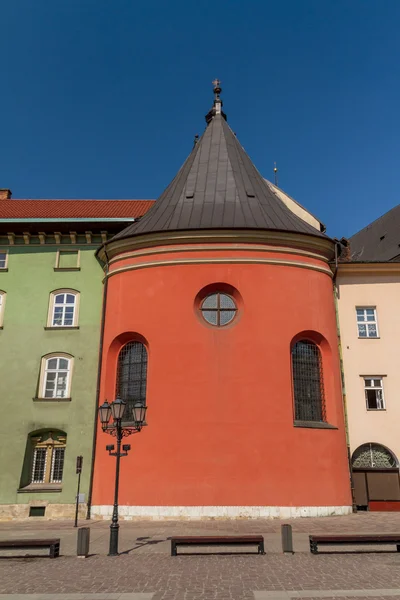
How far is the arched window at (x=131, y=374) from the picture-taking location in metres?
17.7

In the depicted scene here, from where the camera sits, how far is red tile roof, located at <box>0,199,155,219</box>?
2284 cm

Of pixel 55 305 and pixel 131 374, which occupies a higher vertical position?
pixel 55 305

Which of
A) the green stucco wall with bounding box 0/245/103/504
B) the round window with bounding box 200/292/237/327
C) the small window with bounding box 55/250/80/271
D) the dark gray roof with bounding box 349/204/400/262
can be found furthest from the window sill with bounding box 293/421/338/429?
the dark gray roof with bounding box 349/204/400/262

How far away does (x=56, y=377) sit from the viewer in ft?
63.4

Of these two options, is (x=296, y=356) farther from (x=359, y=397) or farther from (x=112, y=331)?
(x=112, y=331)

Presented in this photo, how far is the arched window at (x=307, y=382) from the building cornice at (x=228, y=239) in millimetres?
3630

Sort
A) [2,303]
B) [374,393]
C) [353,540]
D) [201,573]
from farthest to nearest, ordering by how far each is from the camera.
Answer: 1. [2,303]
2. [374,393]
3. [353,540]
4. [201,573]

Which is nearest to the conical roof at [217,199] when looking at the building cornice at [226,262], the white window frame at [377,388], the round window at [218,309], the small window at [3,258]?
the building cornice at [226,262]

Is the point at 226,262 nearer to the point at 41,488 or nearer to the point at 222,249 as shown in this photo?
the point at 222,249

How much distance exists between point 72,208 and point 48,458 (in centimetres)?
1203

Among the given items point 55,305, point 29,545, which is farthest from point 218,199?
point 29,545

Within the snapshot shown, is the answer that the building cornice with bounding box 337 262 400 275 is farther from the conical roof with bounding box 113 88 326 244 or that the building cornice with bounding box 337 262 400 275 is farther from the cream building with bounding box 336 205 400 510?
the conical roof with bounding box 113 88 326 244

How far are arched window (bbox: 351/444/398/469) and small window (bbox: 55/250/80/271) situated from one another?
42.8ft

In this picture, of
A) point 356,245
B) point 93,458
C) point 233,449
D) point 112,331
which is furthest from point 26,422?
point 356,245
